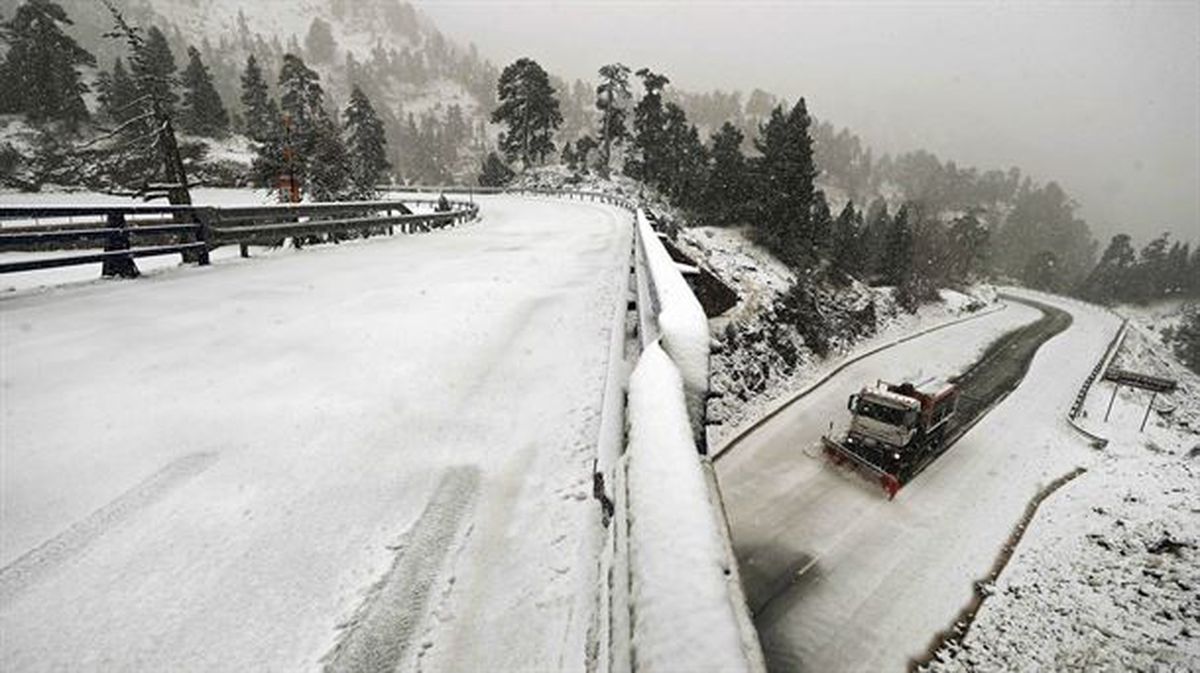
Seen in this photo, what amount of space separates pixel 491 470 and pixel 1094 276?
508ft

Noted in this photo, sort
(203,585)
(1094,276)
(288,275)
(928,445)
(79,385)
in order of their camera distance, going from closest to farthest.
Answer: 1. (203,585)
2. (79,385)
3. (288,275)
4. (928,445)
5. (1094,276)

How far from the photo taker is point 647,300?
15.9 ft

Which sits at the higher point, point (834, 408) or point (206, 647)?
point (206, 647)

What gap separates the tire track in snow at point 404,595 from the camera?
2.19 metres

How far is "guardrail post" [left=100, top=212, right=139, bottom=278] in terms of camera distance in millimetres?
8529

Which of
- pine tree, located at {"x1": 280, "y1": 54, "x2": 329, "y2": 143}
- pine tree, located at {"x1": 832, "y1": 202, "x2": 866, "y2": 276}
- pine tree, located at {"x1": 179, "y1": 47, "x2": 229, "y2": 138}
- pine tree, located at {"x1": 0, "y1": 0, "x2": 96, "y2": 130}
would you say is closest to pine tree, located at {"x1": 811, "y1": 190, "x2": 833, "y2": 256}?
pine tree, located at {"x1": 832, "y1": 202, "x2": 866, "y2": 276}

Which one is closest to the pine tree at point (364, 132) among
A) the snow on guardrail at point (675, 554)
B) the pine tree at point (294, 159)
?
the pine tree at point (294, 159)

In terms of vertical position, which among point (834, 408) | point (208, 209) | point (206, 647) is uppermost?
point (208, 209)

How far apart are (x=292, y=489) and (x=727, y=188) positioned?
6470cm

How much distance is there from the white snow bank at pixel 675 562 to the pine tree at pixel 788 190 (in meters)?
58.2

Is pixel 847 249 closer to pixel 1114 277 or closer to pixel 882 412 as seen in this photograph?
pixel 882 412

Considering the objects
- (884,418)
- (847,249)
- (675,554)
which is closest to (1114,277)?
(847,249)

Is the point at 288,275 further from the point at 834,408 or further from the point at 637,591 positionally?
the point at 834,408

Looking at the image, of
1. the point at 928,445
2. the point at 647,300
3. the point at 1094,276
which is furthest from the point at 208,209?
the point at 1094,276
